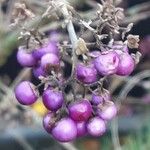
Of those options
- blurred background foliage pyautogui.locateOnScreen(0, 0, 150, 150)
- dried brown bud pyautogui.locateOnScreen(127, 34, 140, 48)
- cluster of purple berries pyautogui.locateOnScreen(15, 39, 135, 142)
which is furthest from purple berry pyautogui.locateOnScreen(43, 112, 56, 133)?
blurred background foliage pyautogui.locateOnScreen(0, 0, 150, 150)

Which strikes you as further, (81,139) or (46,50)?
(81,139)

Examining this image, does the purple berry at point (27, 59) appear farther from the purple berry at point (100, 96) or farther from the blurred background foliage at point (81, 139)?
the blurred background foliage at point (81, 139)

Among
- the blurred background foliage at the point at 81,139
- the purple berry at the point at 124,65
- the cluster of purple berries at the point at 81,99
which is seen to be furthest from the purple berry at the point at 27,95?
the blurred background foliage at the point at 81,139

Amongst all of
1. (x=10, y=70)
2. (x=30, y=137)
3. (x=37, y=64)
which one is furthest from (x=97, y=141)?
(x=37, y=64)

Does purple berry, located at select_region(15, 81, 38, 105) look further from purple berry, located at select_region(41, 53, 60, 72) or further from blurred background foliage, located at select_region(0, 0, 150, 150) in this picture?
blurred background foliage, located at select_region(0, 0, 150, 150)

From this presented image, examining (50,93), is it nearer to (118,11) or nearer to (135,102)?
(118,11)

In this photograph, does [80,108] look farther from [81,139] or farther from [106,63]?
[81,139]

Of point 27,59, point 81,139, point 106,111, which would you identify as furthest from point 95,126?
point 81,139
